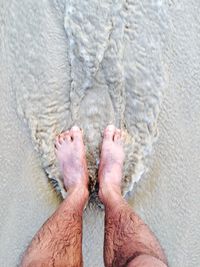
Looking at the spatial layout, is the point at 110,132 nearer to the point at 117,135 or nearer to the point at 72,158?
the point at 117,135

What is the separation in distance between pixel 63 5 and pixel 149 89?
0.38 meters

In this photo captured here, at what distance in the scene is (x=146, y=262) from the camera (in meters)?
1.83

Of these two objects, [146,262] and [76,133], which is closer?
[146,262]

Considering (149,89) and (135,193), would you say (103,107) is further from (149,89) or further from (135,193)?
(135,193)

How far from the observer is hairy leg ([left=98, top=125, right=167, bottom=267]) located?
1937 mm

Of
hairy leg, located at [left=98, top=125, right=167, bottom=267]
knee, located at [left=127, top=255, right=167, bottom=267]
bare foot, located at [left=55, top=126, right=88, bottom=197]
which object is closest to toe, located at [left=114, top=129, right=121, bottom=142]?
hairy leg, located at [left=98, top=125, right=167, bottom=267]

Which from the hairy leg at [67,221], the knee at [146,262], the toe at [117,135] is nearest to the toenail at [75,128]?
the hairy leg at [67,221]

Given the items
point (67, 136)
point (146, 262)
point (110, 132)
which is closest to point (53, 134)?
point (67, 136)

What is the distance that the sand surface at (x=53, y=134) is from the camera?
2.01 meters

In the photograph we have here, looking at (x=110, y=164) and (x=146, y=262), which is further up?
(x=110, y=164)

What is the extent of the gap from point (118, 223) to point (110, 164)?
200mm

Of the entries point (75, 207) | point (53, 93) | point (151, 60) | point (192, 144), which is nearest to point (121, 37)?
point (151, 60)

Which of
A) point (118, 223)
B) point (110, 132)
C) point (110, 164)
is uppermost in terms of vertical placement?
point (110, 132)

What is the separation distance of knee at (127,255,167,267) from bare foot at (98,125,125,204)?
25 centimetres
